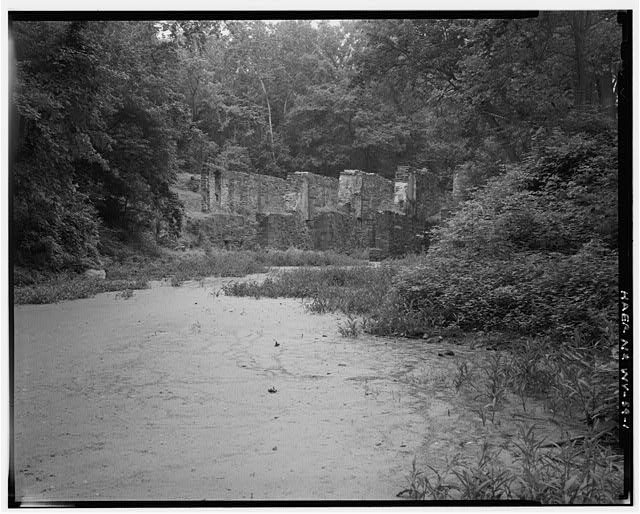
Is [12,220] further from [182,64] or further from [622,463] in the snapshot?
[182,64]

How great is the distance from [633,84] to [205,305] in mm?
5104

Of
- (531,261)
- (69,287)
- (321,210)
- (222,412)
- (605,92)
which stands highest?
(321,210)

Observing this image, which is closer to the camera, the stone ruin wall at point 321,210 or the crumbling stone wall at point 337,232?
the stone ruin wall at point 321,210

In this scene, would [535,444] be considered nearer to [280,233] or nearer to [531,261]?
[531,261]

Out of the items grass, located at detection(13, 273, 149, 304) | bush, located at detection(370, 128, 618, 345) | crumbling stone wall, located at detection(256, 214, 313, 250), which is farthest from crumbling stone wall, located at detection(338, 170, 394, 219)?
bush, located at detection(370, 128, 618, 345)

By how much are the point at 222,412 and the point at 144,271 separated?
6935 mm

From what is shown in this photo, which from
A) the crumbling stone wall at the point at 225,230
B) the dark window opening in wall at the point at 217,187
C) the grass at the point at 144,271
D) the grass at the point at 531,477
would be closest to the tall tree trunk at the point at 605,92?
the grass at the point at 531,477

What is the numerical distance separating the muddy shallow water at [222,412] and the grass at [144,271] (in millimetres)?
500

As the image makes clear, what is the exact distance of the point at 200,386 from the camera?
3.15 m

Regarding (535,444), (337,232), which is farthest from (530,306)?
(337,232)

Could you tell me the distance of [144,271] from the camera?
921cm

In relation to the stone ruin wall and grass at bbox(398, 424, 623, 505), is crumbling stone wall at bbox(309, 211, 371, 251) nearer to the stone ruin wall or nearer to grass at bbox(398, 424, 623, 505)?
the stone ruin wall

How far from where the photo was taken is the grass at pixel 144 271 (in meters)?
5.27

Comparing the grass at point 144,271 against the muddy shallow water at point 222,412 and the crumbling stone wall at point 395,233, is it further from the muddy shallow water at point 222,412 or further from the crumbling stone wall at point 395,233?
the crumbling stone wall at point 395,233
